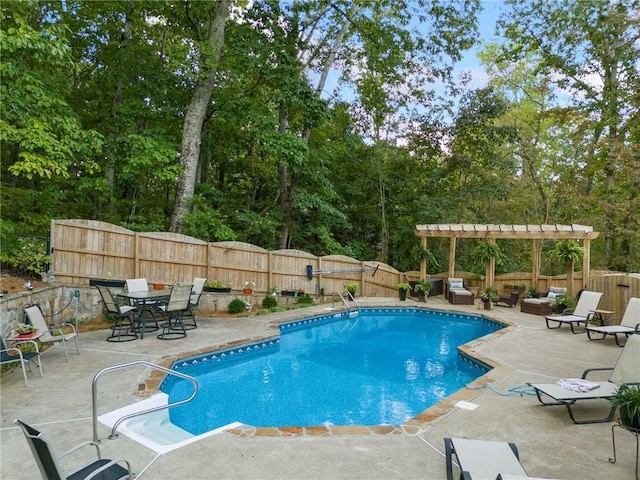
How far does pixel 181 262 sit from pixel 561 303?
10.1 metres

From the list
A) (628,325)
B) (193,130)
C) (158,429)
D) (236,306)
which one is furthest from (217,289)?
(628,325)

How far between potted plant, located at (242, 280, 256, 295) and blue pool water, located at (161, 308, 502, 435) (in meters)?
1.70

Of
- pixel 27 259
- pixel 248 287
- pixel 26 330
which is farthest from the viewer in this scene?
pixel 248 287

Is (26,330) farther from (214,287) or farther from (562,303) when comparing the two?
(562,303)

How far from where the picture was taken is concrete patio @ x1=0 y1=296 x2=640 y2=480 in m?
2.95

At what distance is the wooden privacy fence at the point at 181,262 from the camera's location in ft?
25.9

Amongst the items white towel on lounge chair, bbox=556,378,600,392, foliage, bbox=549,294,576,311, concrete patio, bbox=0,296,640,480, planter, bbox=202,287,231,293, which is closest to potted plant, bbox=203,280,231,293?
planter, bbox=202,287,231,293

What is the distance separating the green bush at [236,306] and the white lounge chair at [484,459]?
7609 millimetres

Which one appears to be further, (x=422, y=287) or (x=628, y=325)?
(x=422, y=287)

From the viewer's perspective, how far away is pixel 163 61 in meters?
12.3

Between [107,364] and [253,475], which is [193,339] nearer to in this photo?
[107,364]

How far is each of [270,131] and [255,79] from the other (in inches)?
147

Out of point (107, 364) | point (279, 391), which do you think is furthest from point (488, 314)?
point (107, 364)

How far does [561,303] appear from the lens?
34.0 ft
